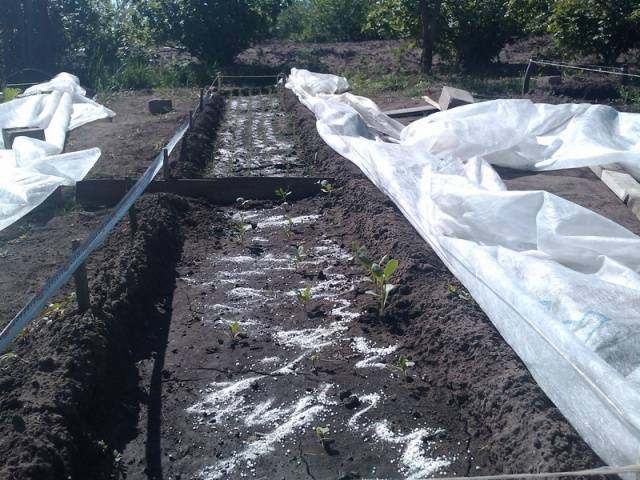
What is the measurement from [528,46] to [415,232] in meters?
14.3

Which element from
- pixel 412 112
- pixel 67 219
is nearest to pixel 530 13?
pixel 412 112

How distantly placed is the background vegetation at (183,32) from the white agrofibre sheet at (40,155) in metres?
4.20

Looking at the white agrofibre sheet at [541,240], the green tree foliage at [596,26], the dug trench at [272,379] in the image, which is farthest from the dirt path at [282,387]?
the green tree foliage at [596,26]

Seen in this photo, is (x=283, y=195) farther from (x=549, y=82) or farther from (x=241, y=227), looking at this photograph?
(x=549, y=82)

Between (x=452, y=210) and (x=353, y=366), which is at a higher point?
(x=452, y=210)

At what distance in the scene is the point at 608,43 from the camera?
1286cm

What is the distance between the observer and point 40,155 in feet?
24.3

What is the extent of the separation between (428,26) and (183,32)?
5.65 m

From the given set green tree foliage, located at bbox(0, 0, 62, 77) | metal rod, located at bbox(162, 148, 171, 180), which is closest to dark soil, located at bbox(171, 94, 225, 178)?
metal rod, located at bbox(162, 148, 171, 180)

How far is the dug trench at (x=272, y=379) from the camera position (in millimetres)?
3027

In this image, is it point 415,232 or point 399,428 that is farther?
point 415,232

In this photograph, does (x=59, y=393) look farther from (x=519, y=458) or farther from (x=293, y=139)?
(x=293, y=139)

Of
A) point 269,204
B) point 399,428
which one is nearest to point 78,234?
point 269,204

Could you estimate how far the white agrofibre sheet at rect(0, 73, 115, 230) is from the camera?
6.19m
